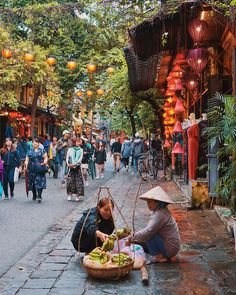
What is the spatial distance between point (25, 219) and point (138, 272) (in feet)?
15.3

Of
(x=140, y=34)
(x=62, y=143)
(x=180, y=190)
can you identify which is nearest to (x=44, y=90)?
(x=62, y=143)

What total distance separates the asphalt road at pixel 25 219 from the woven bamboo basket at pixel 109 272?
1.31 m

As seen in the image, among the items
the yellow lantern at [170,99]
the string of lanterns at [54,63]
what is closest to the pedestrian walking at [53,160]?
the string of lanterns at [54,63]

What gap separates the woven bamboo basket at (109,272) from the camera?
17.5 ft

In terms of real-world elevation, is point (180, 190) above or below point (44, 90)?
below

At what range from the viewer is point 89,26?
25969 mm

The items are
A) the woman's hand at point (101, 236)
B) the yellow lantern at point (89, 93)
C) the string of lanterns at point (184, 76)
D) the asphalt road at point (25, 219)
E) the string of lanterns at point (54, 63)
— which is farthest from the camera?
the yellow lantern at point (89, 93)

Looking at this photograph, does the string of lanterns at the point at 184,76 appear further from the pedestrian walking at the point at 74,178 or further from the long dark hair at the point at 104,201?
the long dark hair at the point at 104,201

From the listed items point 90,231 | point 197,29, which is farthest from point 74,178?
point 90,231

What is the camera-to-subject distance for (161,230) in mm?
6133

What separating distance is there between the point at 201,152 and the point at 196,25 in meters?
3.72

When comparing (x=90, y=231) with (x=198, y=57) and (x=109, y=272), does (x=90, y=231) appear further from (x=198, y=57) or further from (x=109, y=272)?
(x=198, y=57)

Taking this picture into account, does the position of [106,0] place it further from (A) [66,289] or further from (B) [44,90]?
(B) [44,90]

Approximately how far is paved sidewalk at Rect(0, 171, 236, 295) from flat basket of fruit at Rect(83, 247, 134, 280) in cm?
9
